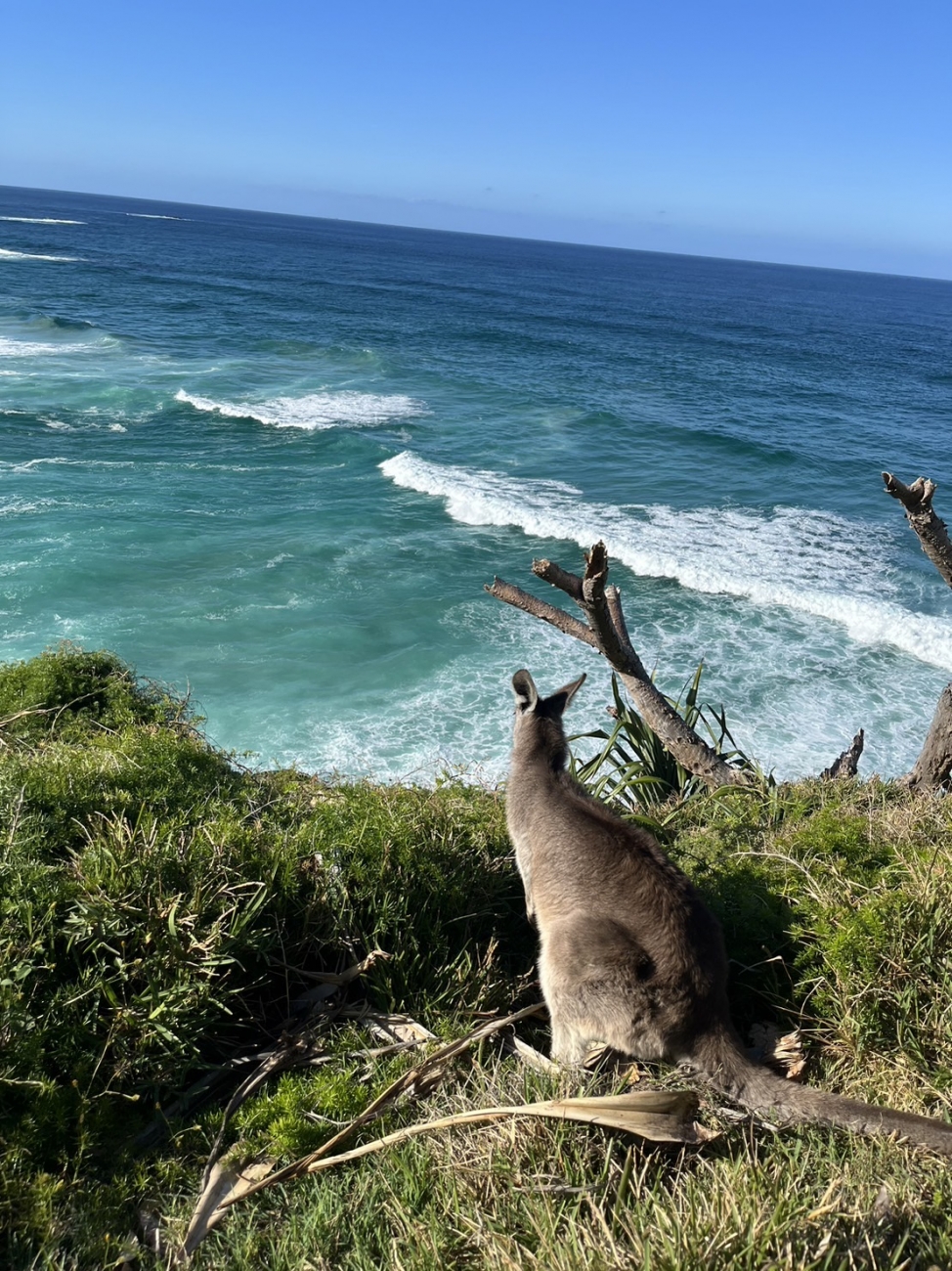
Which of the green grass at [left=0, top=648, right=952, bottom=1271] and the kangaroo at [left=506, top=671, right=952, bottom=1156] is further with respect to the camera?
the kangaroo at [left=506, top=671, right=952, bottom=1156]

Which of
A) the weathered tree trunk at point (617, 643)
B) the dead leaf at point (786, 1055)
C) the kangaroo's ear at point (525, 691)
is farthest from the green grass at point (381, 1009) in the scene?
the weathered tree trunk at point (617, 643)

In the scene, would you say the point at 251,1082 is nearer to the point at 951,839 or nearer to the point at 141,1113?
the point at 141,1113

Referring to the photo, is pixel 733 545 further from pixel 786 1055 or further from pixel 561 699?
pixel 786 1055

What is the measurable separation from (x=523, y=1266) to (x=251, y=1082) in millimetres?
1463

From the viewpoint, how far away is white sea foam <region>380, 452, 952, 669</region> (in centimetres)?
1708

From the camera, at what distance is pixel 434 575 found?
1862 cm

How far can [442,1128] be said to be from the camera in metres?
3.36

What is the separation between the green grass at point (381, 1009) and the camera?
9.54ft

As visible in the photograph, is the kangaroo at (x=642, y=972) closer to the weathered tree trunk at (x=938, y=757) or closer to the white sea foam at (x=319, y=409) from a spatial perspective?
the weathered tree trunk at (x=938, y=757)

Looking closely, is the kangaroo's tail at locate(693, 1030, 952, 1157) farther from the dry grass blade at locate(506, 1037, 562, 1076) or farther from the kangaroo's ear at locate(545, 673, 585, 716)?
the kangaroo's ear at locate(545, 673, 585, 716)

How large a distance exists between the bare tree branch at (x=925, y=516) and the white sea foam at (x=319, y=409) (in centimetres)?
2444

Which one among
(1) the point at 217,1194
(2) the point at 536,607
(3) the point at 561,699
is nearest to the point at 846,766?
(2) the point at 536,607

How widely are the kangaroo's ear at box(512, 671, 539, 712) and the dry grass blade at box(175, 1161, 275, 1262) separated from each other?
2.55 m

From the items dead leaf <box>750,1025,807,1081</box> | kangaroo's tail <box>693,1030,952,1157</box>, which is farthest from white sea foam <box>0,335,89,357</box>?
kangaroo's tail <box>693,1030,952,1157</box>
